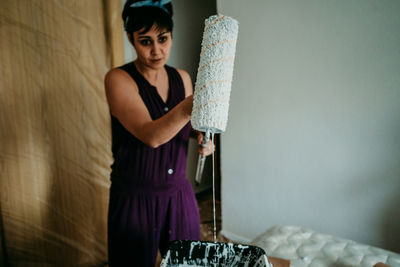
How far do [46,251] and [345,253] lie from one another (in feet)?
4.79

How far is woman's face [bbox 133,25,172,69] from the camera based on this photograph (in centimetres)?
94

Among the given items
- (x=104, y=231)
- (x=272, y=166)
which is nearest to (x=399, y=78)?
(x=272, y=166)

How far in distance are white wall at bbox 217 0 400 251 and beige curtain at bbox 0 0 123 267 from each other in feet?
2.82

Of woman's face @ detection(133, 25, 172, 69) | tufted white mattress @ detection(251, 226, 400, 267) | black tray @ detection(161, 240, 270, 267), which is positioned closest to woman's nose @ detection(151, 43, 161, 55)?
woman's face @ detection(133, 25, 172, 69)

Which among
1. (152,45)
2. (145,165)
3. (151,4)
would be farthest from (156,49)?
(145,165)

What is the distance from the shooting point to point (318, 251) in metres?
1.00

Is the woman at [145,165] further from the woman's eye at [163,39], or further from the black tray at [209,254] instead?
the black tray at [209,254]

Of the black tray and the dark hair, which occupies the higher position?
the dark hair

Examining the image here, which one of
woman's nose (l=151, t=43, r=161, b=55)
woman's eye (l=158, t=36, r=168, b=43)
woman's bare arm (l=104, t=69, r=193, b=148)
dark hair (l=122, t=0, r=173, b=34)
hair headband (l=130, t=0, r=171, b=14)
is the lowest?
woman's bare arm (l=104, t=69, r=193, b=148)

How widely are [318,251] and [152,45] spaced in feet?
3.24

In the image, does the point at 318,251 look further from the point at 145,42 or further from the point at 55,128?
the point at 55,128

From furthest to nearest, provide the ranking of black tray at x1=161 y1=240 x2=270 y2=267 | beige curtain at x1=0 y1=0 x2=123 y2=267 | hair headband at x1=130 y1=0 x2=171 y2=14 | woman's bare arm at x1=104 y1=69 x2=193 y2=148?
beige curtain at x1=0 y1=0 x2=123 y2=267, hair headband at x1=130 y1=0 x2=171 y2=14, woman's bare arm at x1=104 y1=69 x2=193 y2=148, black tray at x1=161 y1=240 x2=270 y2=267

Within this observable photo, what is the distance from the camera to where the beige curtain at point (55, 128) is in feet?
4.09

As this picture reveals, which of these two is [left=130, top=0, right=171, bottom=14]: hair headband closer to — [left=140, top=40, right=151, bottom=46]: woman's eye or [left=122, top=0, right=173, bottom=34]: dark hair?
[left=122, top=0, right=173, bottom=34]: dark hair
